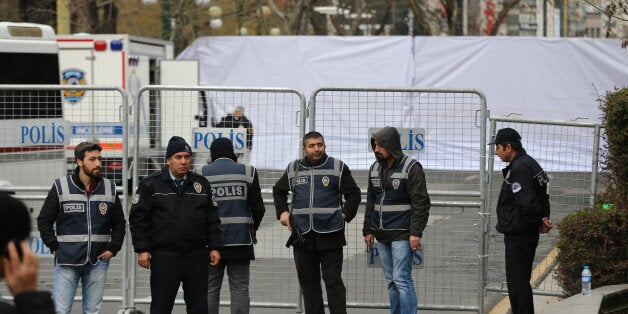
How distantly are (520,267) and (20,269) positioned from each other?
642 cm

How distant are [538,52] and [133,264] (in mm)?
16120

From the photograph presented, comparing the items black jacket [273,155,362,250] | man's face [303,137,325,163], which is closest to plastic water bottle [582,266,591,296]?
black jacket [273,155,362,250]

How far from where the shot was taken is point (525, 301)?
9.58 m

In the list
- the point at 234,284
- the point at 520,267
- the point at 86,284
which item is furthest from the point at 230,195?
the point at 520,267

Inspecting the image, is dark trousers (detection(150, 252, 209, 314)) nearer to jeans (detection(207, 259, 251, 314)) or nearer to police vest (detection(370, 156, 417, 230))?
jeans (detection(207, 259, 251, 314))

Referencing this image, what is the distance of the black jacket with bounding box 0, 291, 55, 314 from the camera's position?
12.5 feet

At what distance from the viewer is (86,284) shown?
30.1 ft

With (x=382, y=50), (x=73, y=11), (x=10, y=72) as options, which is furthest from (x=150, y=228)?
(x=73, y=11)

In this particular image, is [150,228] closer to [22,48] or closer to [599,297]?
[599,297]

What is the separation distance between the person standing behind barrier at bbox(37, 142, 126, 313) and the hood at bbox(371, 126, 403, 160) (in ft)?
7.52

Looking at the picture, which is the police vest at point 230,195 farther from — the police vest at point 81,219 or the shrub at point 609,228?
the shrub at point 609,228

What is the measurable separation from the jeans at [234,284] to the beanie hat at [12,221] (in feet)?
18.6

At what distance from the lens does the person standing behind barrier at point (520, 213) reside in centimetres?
948

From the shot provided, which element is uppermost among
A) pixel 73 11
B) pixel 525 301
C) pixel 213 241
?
pixel 73 11
